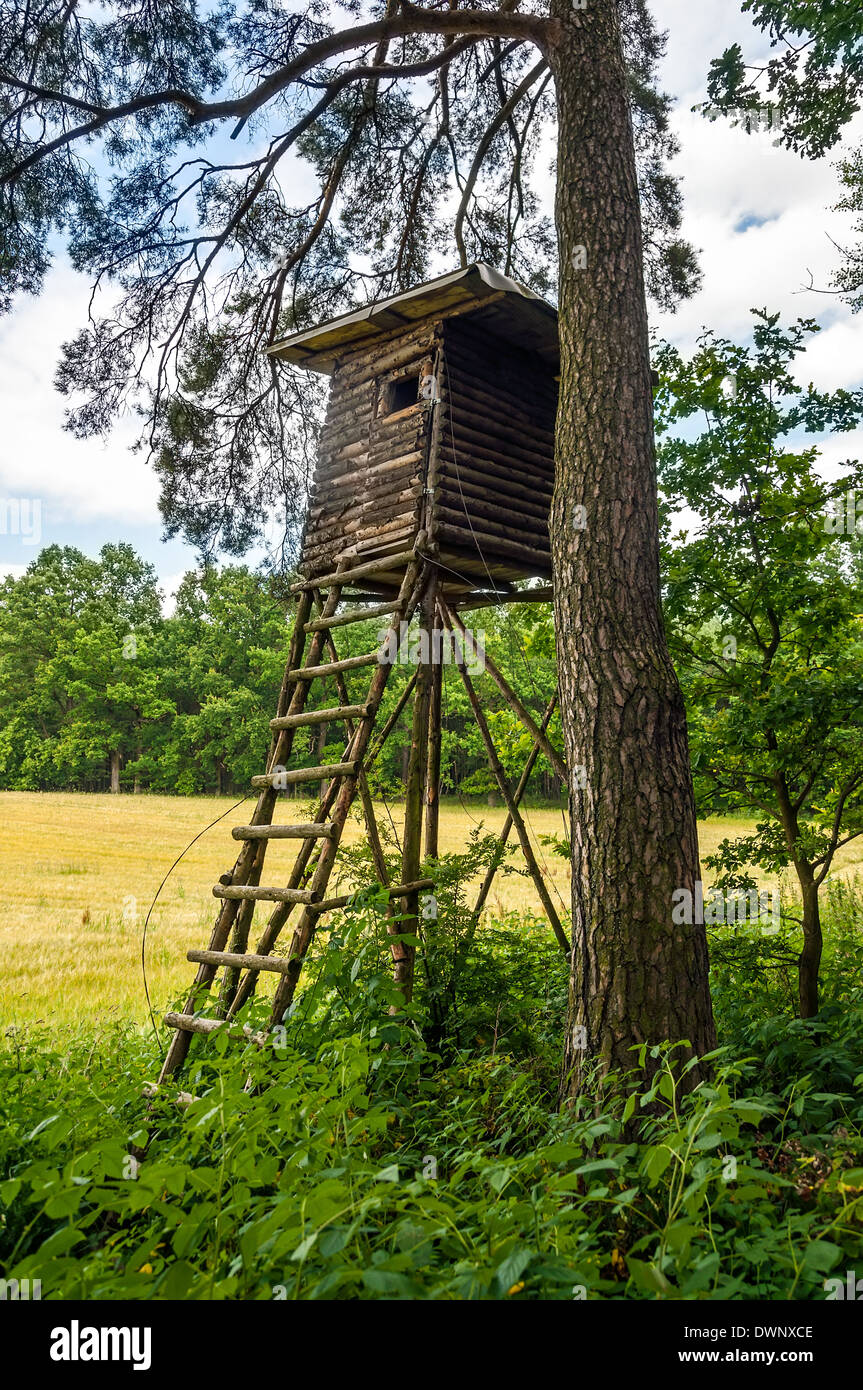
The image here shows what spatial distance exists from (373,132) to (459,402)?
3174 millimetres

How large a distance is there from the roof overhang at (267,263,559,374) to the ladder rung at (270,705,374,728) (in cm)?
356

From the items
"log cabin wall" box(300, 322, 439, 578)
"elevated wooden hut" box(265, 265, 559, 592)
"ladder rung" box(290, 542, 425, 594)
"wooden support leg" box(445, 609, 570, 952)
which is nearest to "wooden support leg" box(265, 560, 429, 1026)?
"ladder rung" box(290, 542, 425, 594)

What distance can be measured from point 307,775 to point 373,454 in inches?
131

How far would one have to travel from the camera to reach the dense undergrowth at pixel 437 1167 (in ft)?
7.01

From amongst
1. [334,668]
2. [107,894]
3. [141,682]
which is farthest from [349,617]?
[141,682]

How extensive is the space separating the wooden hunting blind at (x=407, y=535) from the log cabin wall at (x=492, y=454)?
0.06 ft

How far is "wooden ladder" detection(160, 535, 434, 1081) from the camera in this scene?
5.49 meters

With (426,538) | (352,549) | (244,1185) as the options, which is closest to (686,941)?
(244,1185)

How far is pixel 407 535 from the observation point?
277 inches

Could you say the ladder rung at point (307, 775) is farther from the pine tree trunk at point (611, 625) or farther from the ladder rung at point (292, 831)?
the pine tree trunk at point (611, 625)

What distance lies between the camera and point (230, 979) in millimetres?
6172

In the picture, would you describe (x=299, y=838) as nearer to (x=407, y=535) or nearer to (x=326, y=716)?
(x=326, y=716)

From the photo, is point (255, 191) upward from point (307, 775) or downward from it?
upward

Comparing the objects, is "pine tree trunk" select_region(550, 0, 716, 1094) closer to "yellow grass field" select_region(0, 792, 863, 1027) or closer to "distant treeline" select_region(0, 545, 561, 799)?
"yellow grass field" select_region(0, 792, 863, 1027)
